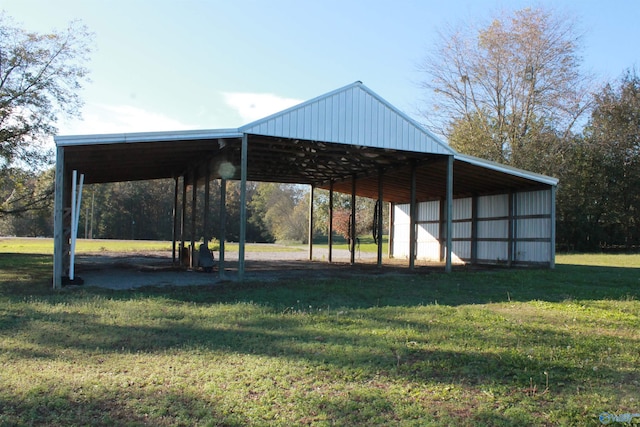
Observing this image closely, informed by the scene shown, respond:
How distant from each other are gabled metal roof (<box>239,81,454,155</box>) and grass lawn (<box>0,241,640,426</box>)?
4912mm

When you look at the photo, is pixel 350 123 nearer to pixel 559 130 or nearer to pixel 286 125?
pixel 286 125

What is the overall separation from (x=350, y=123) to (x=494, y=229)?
31.4ft

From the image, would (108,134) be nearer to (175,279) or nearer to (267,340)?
(175,279)

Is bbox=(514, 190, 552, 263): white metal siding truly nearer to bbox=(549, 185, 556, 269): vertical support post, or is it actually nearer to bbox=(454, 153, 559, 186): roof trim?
bbox=(549, 185, 556, 269): vertical support post

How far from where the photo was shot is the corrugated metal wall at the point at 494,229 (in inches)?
687

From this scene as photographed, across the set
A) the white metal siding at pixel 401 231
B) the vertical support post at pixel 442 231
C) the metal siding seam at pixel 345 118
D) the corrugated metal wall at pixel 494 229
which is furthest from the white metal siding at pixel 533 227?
the metal siding seam at pixel 345 118

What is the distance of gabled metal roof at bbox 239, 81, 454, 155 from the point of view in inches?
480

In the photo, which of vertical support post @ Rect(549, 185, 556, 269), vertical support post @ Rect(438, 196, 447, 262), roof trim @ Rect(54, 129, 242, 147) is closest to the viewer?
roof trim @ Rect(54, 129, 242, 147)

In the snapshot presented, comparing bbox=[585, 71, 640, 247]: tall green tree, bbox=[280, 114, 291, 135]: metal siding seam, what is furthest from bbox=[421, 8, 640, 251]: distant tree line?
bbox=[280, 114, 291, 135]: metal siding seam

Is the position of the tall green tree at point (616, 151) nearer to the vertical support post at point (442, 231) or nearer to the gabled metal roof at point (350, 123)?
the vertical support post at point (442, 231)

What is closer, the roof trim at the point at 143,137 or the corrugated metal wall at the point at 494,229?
the roof trim at the point at 143,137

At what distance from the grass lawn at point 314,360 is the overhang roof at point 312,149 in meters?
4.14

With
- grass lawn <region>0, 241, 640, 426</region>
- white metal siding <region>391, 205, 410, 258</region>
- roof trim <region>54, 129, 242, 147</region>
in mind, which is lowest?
grass lawn <region>0, 241, 640, 426</region>

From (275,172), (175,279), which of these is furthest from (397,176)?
(175,279)
